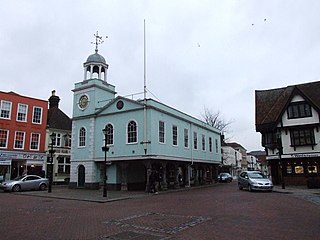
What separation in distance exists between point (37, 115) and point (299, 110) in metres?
29.7

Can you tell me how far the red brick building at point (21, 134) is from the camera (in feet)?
105

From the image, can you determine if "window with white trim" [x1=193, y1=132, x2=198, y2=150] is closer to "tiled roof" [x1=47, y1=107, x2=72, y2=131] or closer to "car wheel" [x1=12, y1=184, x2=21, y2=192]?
"car wheel" [x1=12, y1=184, x2=21, y2=192]

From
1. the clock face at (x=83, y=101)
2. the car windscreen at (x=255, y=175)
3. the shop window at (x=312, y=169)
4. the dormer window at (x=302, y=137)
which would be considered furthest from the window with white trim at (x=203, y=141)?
the clock face at (x=83, y=101)

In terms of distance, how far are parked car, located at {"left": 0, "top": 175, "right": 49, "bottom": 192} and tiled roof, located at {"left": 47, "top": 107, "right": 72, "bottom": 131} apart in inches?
507

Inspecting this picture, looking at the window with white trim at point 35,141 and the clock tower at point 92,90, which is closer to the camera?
the clock tower at point 92,90

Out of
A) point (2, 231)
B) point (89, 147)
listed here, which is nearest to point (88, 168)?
point (89, 147)

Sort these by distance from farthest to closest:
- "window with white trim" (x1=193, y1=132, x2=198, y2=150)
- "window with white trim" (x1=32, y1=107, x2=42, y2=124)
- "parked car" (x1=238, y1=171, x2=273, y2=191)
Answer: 1. "window with white trim" (x1=32, y1=107, x2=42, y2=124)
2. "window with white trim" (x1=193, y1=132, x2=198, y2=150)
3. "parked car" (x1=238, y1=171, x2=273, y2=191)

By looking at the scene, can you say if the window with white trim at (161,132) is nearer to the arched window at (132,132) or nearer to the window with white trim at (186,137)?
the arched window at (132,132)

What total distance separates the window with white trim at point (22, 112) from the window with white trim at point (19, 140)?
63.3 inches

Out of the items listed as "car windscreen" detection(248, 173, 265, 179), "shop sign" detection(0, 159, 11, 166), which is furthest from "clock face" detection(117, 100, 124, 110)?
"shop sign" detection(0, 159, 11, 166)

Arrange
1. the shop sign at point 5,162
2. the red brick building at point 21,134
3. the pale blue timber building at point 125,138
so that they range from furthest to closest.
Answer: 1. the red brick building at point 21,134
2. the shop sign at point 5,162
3. the pale blue timber building at point 125,138

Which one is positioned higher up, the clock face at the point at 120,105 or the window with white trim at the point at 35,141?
the clock face at the point at 120,105

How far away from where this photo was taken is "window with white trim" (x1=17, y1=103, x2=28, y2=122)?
3353 cm

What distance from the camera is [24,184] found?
2483cm
